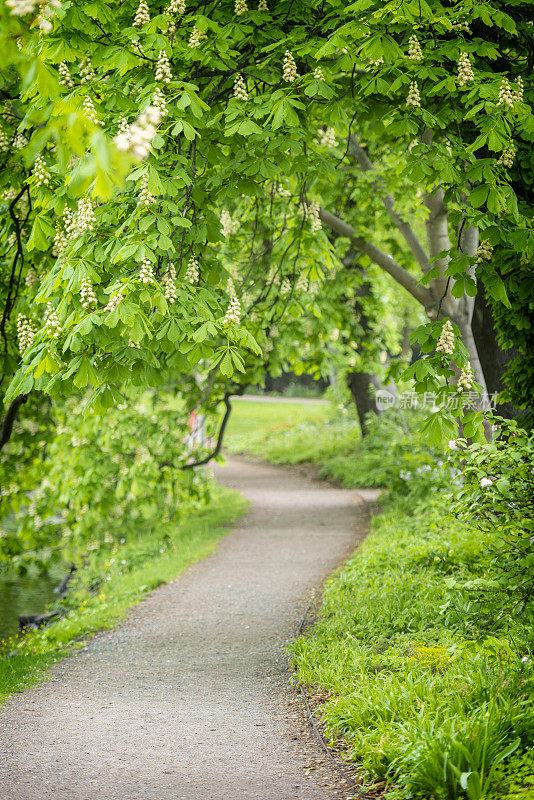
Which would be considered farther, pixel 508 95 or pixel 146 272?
pixel 508 95

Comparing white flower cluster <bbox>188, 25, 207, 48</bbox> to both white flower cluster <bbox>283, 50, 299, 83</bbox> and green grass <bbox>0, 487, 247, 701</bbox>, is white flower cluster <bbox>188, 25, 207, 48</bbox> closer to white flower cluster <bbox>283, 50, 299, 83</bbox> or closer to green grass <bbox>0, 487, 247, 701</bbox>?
white flower cluster <bbox>283, 50, 299, 83</bbox>

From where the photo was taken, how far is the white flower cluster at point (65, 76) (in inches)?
163

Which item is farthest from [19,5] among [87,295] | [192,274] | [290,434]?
[290,434]

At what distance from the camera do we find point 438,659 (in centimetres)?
419

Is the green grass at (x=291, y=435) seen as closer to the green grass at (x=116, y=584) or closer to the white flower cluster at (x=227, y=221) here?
the green grass at (x=116, y=584)

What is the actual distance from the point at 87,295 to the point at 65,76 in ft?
4.61

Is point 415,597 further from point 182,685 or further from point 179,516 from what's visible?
point 179,516

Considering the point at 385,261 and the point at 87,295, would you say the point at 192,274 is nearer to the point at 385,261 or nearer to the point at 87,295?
the point at 87,295

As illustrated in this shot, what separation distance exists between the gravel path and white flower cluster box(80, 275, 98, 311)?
225 cm

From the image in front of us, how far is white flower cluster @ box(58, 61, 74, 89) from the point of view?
13.6 feet

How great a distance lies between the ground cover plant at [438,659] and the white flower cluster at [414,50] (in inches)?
87.1

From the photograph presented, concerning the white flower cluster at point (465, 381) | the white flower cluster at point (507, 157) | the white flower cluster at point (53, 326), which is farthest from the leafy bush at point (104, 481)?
the white flower cluster at point (507, 157)

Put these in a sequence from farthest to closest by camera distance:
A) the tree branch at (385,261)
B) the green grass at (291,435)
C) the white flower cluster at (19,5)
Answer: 1. the green grass at (291,435)
2. the tree branch at (385,261)
3. the white flower cluster at (19,5)

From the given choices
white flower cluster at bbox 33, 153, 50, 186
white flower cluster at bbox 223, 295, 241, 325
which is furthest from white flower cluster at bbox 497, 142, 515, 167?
white flower cluster at bbox 33, 153, 50, 186
